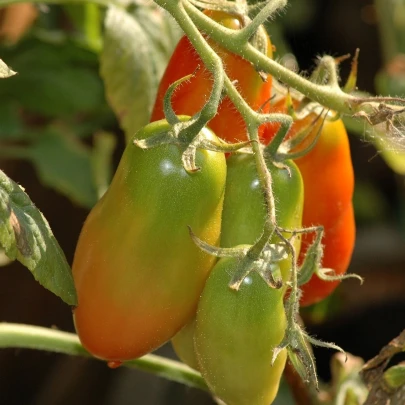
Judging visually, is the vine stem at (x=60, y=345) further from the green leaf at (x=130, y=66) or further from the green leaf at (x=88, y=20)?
the green leaf at (x=88, y=20)

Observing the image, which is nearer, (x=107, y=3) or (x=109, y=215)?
(x=109, y=215)

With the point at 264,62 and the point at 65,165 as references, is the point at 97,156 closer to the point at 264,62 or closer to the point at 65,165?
the point at 65,165

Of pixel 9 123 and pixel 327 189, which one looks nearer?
pixel 327 189

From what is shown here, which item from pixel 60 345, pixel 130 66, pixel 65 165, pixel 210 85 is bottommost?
pixel 65 165

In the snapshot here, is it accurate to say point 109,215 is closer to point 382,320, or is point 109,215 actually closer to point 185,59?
point 185,59

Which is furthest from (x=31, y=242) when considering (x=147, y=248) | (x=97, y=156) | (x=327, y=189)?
(x=97, y=156)

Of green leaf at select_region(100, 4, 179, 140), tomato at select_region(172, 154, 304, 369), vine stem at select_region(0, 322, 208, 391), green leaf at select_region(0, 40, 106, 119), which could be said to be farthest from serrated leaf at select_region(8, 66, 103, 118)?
tomato at select_region(172, 154, 304, 369)

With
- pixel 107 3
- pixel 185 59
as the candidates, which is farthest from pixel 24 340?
pixel 107 3
